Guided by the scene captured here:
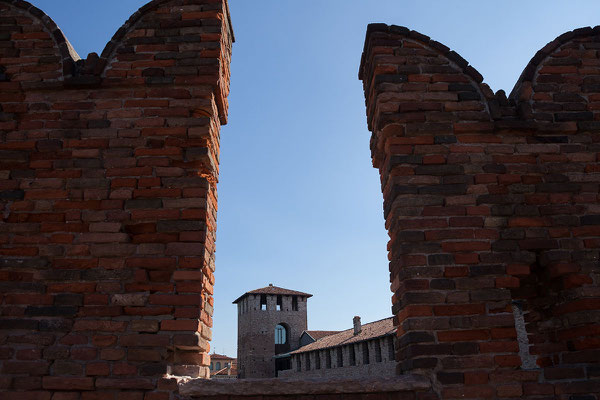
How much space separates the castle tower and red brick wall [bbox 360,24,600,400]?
37.8 meters

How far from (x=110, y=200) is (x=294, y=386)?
1653 millimetres

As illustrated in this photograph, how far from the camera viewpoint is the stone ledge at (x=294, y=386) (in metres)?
2.61

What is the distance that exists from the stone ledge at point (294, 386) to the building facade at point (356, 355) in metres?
15.7

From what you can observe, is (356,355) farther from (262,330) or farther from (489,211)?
(489,211)

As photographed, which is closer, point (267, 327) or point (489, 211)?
point (489, 211)

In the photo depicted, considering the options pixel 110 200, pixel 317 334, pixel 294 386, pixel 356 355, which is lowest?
pixel 294 386

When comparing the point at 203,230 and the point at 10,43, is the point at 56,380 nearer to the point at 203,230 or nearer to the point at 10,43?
the point at 203,230

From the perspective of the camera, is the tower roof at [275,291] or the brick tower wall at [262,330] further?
the tower roof at [275,291]

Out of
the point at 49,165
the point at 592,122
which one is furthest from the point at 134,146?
the point at 592,122

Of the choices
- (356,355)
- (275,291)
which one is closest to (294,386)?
(356,355)

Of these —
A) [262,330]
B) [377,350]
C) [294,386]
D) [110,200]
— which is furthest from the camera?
[262,330]

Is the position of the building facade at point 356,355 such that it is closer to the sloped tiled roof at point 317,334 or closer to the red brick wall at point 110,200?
the sloped tiled roof at point 317,334

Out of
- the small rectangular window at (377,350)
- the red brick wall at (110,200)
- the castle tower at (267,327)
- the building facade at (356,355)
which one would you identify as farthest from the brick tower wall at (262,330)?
the red brick wall at (110,200)

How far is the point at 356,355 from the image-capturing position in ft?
82.6
